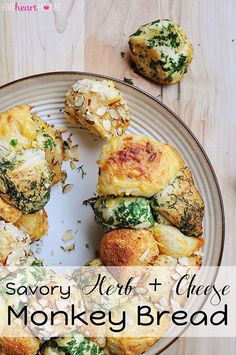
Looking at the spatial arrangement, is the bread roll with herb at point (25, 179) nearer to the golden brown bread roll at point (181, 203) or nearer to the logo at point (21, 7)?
the golden brown bread roll at point (181, 203)

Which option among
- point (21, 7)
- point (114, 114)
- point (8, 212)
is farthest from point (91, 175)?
point (21, 7)

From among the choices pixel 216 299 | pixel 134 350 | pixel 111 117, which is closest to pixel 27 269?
pixel 134 350

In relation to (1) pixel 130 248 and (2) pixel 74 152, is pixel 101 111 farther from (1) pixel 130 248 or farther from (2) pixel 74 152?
(1) pixel 130 248

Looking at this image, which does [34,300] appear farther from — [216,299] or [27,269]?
[216,299]

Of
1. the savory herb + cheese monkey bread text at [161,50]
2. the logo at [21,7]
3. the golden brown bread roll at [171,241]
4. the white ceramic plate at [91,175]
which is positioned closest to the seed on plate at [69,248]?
the white ceramic plate at [91,175]

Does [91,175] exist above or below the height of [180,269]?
above

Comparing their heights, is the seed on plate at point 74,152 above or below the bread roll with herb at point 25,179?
above
